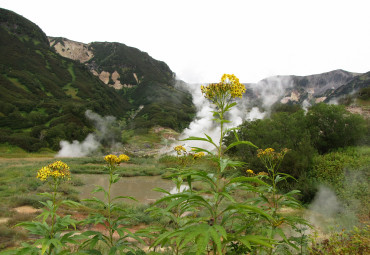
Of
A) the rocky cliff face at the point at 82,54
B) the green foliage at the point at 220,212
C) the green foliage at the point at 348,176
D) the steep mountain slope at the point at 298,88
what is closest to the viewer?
the green foliage at the point at 220,212

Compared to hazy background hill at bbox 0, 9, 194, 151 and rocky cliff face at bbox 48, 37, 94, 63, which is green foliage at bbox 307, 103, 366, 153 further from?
rocky cliff face at bbox 48, 37, 94, 63

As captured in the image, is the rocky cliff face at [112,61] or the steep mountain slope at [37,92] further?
the rocky cliff face at [112,61]

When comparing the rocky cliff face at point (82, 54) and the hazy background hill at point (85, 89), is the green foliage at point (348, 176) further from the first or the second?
the rocky cliff face at point (82, 54)

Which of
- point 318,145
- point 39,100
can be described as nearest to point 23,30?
point 39,100

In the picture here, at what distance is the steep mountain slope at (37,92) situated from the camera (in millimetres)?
36594

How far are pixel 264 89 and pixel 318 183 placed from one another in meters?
113

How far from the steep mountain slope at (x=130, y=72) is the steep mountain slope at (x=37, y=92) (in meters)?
21.6

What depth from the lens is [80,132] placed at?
41094 millimetres

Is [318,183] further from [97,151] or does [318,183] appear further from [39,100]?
[39,100]

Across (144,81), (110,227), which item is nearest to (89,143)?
(110,227)

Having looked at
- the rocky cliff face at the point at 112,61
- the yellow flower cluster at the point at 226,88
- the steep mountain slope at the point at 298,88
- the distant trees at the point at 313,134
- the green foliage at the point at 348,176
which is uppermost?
the rocky cliff face at the point at 112,61

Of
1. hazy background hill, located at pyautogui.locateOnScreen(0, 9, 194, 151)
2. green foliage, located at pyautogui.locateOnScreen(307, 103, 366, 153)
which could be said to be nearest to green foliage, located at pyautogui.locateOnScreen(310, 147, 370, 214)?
green foliage, located at pyautogui.locateOnScreen(307, 103, 366, 153)

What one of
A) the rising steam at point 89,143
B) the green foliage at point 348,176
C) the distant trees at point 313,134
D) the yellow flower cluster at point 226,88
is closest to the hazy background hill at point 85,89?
the rising steam at point 89,143

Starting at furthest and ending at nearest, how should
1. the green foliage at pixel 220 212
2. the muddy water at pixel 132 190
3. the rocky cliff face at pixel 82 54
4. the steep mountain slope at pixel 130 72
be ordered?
the rocky cliff face at pixel 82 54 < the steep mountain slope at pixel 130 72 < the muddy water at pixel 132 190 < the green foliage at pixel 220 212
